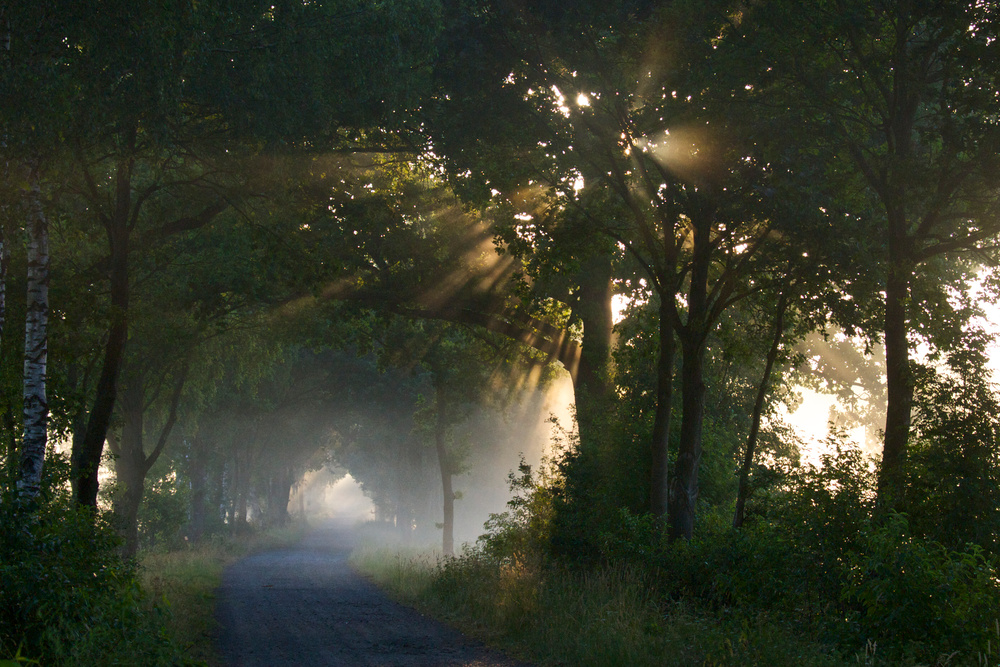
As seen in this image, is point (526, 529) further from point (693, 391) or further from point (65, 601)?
point (65, 601)

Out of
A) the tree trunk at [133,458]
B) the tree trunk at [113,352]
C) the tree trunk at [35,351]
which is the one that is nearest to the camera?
the tree trunk at [35,351]

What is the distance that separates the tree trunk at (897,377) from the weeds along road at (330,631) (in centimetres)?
640

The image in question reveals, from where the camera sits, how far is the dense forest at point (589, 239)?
1038 centimetres

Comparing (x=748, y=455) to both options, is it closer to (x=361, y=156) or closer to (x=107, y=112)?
(x=107, y=112)

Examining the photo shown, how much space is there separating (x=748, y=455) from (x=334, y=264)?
8994 mm

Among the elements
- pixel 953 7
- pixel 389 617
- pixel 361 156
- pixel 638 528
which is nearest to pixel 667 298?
pixel 638 528

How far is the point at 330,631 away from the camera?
1474 centimetres

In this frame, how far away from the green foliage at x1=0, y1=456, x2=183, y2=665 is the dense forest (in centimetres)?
4

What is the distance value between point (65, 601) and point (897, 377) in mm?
11933

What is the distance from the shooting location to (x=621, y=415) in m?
19.5

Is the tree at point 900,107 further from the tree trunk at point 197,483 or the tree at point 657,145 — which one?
the tree trunk at point 197,483

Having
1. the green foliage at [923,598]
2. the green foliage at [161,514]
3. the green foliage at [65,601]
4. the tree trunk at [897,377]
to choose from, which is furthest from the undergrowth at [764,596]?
the green foliage at [161,514]

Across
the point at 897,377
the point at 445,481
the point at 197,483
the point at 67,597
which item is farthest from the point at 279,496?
the point at 67,597

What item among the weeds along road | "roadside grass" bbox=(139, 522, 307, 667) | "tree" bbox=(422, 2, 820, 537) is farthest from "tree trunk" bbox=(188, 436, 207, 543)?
"tree" bbox=(422, 2, 820, 537)
